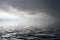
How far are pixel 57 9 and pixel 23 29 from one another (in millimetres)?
559

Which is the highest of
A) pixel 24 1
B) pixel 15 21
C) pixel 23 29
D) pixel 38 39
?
pixel 24 1

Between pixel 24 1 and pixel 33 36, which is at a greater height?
pixel 24 1

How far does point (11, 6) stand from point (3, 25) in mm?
300

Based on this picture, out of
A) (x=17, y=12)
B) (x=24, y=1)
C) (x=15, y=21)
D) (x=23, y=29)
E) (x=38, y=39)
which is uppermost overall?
(x=24, y=1)

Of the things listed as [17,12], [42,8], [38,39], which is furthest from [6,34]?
[42,8]

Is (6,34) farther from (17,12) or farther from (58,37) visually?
(58,37)

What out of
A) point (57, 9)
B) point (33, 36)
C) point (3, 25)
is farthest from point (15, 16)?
point (57, 9)

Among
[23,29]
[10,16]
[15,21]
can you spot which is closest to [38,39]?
[23,29]

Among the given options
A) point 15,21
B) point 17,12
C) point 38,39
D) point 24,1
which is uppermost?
point 24,1

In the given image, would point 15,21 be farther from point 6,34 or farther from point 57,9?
point 57,9

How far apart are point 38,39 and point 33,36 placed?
0.27 feet

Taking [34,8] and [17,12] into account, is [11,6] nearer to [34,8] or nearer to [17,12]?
Answer: [17,12]

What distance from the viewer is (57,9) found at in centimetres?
147

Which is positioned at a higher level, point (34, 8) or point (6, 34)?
point (34, 8)
